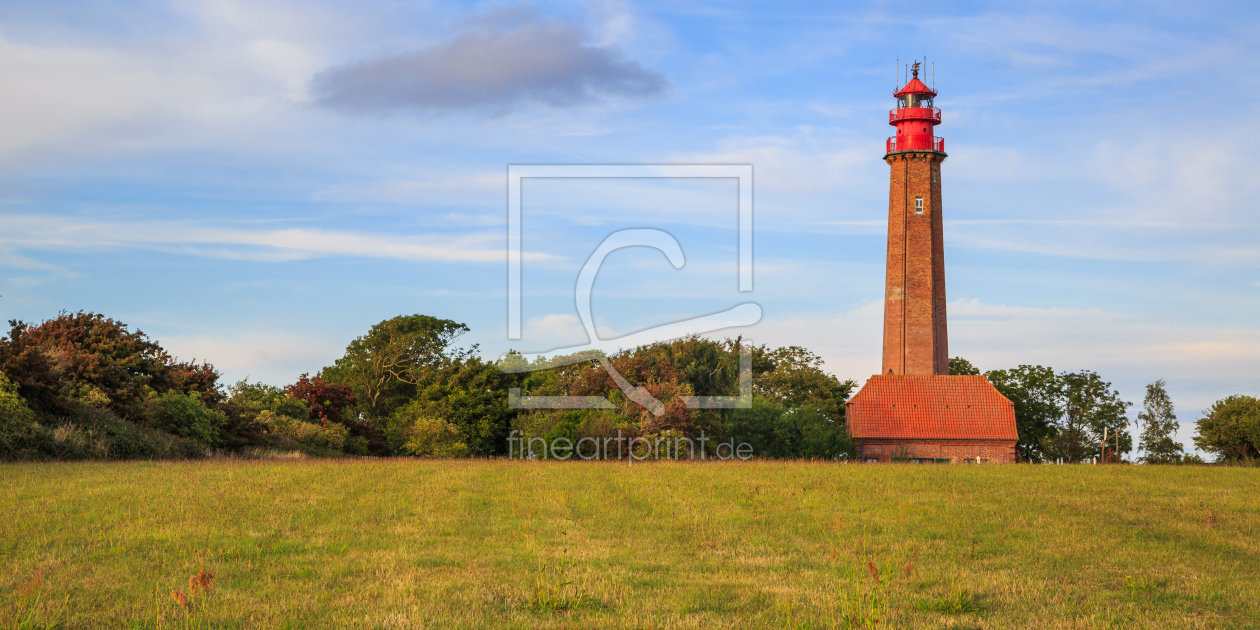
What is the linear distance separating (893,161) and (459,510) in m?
48.1

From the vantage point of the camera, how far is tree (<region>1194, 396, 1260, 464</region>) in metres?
47.3

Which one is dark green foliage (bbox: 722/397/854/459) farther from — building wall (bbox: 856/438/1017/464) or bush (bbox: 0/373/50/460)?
bush (bbox: 0/373/50/460)

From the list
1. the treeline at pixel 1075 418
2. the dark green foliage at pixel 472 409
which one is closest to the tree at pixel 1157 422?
the treeline at pixel 1075 418

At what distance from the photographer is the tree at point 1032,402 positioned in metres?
61.7

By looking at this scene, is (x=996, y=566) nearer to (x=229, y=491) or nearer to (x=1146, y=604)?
Answer: (x=1146, y=604)

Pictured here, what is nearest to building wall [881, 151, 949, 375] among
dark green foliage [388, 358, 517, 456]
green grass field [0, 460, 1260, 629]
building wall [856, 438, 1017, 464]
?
building wall [856, 438, 1017, 464]

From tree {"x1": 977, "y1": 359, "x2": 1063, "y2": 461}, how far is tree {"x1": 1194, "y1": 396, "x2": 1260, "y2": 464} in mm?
11920

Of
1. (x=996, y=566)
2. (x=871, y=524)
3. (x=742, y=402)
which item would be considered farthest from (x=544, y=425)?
(x=996, y=566)

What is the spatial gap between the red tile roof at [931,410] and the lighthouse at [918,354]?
0.05m

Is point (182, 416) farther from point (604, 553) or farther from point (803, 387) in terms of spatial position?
point (803, 387)

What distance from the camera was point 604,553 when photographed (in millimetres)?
11562

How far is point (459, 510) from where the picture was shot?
1523cm

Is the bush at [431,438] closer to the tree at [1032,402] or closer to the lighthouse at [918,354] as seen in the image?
the lighthouse at [918,354]

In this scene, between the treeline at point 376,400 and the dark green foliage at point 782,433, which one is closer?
the treeline at point 376,400
